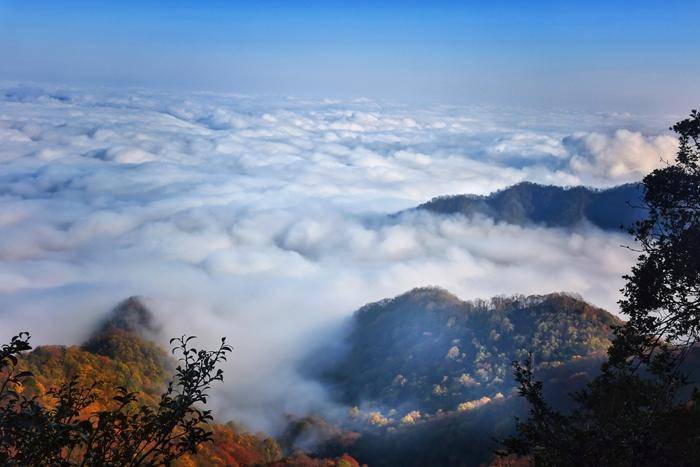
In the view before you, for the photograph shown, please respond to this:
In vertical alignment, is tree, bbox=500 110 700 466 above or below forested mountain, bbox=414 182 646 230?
above

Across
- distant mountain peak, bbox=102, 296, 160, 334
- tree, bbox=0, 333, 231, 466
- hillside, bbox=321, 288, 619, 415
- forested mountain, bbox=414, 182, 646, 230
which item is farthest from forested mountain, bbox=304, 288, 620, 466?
forested mountain, bbox=414, 182, 646, 230

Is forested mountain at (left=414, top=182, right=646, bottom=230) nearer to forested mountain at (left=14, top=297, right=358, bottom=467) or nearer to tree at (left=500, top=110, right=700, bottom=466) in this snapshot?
forested mountain at (left=14, top=297, right=358, bottom=467)

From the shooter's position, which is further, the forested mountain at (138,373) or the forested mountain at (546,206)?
the forested mountain at (546,206)

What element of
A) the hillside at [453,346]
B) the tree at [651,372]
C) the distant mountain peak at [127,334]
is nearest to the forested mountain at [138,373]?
the distant mountain peak at [127,334]

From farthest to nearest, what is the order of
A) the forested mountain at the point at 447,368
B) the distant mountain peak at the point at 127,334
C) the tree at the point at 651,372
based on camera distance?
the distant mountain peak at the point at 127,334, the forested mountain at the point at 447,368, the tree at the point at 651,372

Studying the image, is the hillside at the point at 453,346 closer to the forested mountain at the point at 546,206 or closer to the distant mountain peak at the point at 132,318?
the distant mountain peak at the point at 132,318

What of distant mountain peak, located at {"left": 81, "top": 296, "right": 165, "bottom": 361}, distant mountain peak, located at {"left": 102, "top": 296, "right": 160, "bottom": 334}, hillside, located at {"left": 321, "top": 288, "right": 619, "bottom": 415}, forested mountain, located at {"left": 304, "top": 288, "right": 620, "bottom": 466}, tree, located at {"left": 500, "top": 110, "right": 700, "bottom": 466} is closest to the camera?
tree, located at {"left": 500, "top": 110, "right": 700, "bottom": 466}

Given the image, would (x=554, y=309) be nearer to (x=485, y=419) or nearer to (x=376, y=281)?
(x=485, y=419)

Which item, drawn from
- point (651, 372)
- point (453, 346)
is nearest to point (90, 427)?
point (651, 372)
